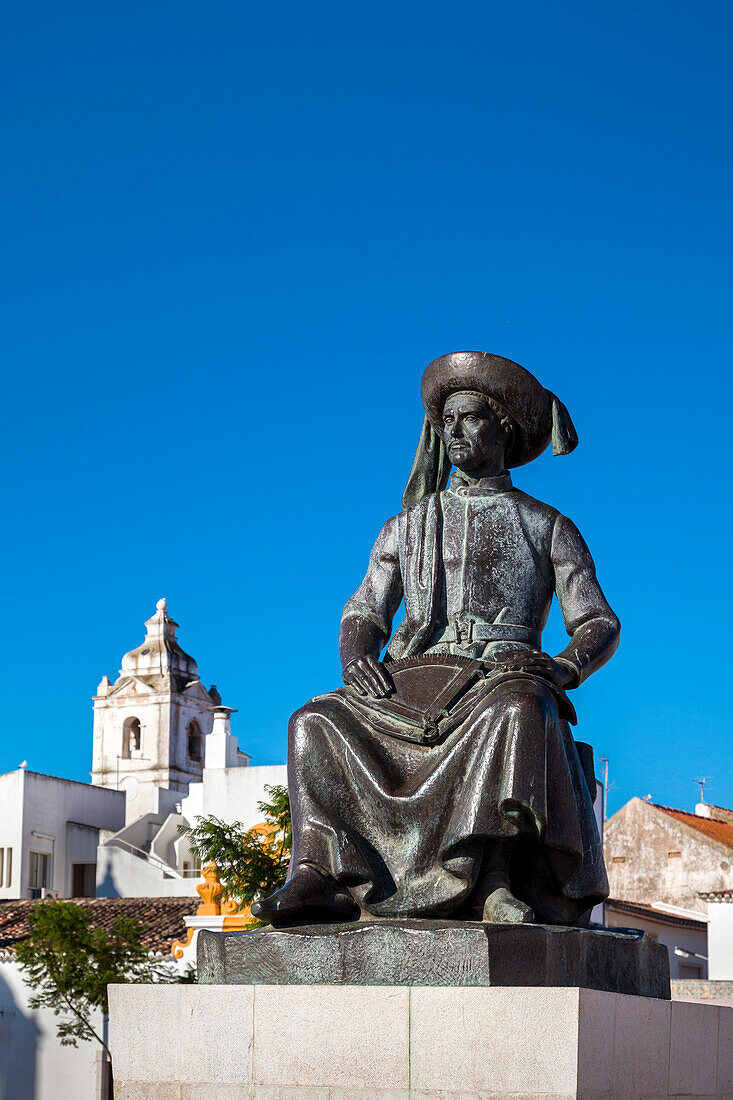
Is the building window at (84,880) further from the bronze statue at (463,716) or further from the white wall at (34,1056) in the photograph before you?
the bronze statue at (463,716)

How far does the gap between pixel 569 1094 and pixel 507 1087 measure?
175 mm

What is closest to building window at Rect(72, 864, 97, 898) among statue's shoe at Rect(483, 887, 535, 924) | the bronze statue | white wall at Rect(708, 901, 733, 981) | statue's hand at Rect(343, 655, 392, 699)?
white wall at Rect(708, 901, 733, 981)

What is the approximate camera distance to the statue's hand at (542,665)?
5336 millimetres

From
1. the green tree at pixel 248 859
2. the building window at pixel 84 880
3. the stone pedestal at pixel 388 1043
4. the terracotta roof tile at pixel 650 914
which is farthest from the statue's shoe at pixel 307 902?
the building window at pixel 84 880

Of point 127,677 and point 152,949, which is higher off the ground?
point 127,677

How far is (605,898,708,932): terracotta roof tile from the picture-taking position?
30.9 meters

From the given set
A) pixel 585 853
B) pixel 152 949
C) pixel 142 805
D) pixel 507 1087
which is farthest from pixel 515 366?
pixel 142 805

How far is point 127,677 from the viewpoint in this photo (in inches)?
2422

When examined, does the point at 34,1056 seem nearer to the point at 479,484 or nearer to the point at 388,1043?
the point at 479,484

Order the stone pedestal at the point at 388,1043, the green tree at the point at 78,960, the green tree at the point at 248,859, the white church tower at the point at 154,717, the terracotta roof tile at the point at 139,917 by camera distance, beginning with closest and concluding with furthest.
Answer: the stone pedestal at the point at 388,1043 → the green tree at the point at 248,859 → the green tree at the point at 78,960 → the terracotta roof tile at the point at 139,917 → the white church tower at the point at 154,717

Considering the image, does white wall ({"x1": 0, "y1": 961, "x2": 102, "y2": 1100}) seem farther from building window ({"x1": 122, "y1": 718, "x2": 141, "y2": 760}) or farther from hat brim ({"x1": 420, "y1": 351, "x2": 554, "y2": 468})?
building window ({"x1": 122, "y1": 718, "x2": 141, "y2": 760})

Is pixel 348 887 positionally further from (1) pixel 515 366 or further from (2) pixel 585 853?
(1) pixel 515 366

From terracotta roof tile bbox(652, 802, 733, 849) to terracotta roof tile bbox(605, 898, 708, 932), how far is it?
2.22 metres

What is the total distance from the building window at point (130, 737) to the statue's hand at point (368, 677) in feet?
183
